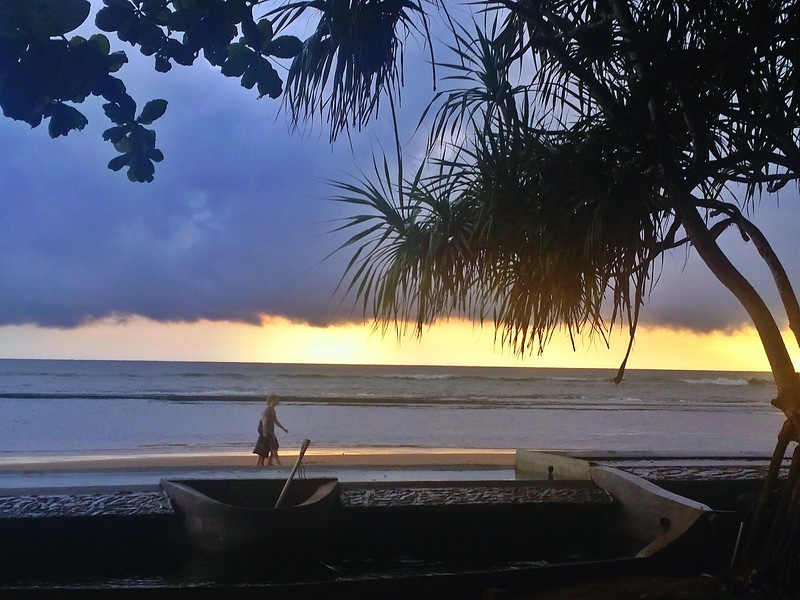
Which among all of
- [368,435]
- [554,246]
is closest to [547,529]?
[554,246]

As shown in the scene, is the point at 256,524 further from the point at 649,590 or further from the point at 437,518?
the point at 649,590

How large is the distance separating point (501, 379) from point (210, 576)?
4992 cm

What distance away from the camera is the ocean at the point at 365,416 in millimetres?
18750

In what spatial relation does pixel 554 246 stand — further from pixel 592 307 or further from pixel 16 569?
pixel 16 569

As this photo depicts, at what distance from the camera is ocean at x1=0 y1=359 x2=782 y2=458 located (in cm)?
1875

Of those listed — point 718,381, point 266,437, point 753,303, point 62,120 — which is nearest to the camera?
point 62,120

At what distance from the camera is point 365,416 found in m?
26.8

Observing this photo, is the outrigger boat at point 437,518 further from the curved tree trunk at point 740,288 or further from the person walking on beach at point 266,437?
the person walking on beach at point 266,437

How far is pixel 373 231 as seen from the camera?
4652mm

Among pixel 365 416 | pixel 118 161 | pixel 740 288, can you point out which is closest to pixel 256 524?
pixel 740 288

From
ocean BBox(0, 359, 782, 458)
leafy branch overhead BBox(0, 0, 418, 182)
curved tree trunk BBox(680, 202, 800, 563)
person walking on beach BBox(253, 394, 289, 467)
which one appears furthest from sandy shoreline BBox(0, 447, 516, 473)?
leafy branch overhead BBox(0, 0, 418, 182)

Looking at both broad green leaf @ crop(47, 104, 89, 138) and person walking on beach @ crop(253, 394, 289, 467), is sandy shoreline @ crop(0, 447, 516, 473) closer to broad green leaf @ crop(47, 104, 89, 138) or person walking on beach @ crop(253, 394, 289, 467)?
person walking on beach @ crop(253, 394, 289, 467)

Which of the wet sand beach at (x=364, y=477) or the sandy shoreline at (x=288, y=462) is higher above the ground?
the wet sand beach at (x=364, y=477)

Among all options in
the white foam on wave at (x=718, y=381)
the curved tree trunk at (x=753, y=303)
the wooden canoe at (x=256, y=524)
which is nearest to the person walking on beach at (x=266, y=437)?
the wooden canoe at (x=256, y=524)
